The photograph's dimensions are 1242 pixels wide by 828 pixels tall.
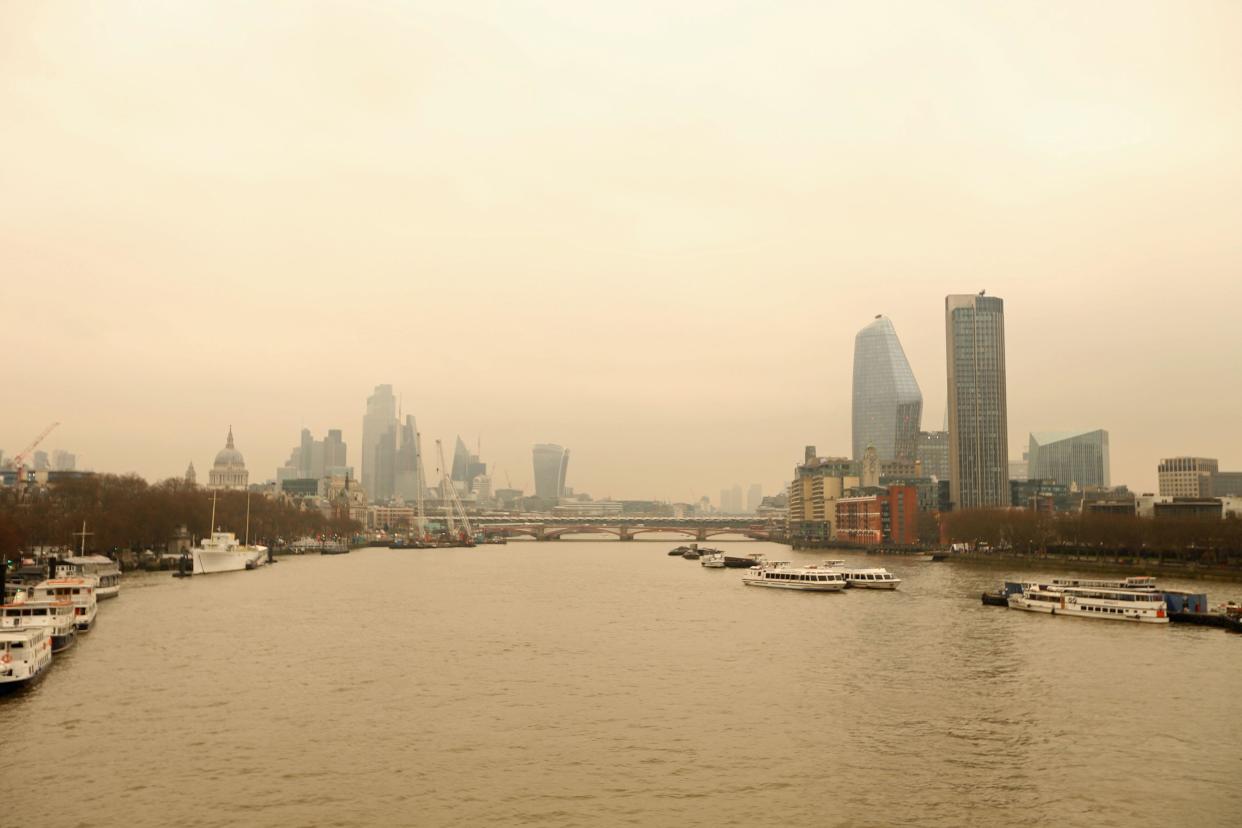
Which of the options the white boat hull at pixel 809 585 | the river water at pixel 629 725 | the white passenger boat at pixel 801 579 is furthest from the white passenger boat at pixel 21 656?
the white passenger boat at pixel 801 579

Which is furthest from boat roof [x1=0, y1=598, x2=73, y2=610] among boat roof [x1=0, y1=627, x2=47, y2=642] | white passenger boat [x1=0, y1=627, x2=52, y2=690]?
white passenger boat [x1=0, y1=627, x2=52, y2=690]

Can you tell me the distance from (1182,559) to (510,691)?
91178 millimetres

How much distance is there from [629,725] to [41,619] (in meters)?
30.6

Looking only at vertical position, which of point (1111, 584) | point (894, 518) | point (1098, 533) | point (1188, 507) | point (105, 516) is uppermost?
point (1188, 507)

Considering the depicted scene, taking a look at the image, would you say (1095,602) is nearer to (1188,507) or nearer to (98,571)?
(98,571)

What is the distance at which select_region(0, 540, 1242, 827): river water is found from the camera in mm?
24812

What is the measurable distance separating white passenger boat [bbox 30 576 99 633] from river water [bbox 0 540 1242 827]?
189 cm

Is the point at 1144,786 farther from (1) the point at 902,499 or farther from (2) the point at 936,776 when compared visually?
(1) the point at 902,499

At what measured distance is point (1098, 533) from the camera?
11825cm

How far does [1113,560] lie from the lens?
357 feet

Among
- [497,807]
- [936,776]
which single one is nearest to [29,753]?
[497,807]

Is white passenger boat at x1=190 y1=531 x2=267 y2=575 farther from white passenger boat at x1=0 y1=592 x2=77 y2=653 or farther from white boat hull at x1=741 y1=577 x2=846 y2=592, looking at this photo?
white passenger boat at x1=0 y1=592 x2=77 y2=653

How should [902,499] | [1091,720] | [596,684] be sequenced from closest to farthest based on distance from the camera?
[1091,720], [596,684], [902,499]

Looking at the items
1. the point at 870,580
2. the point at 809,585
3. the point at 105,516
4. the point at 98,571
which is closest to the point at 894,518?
the point at 870,580
